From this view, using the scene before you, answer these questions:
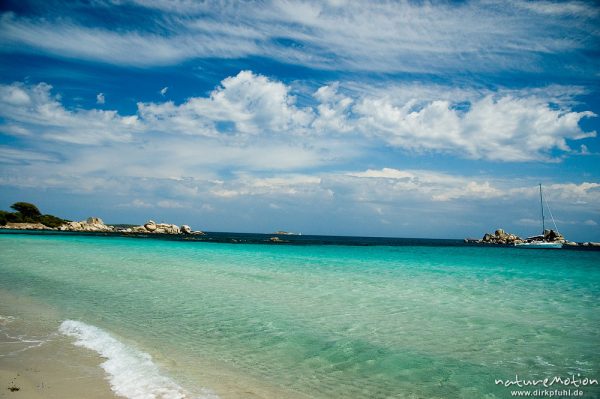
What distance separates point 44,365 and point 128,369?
5.05 feet

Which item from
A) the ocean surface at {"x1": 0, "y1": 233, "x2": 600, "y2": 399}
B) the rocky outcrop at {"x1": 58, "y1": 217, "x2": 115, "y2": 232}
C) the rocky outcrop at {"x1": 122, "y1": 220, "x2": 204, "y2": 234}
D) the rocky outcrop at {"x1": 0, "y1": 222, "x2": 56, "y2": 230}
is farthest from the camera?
the rocky outcrop at {"x1": 122, "y1": 220, "x2": 204, "y2": 234}

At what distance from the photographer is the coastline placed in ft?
18.1

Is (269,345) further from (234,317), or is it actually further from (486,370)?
(486,370)

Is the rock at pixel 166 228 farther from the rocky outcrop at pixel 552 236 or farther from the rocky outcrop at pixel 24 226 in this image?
the rocky outcrop at pixel 552 236

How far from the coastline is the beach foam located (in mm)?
179

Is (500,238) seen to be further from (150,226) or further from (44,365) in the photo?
(44,365)

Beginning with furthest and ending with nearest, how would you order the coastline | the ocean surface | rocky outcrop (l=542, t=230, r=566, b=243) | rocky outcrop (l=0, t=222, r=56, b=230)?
rocky outcrop (l=0, t=222, r=56, b=230)
rocky outcrop (l=542, t=230, r=566, b=243)
the ocean surface
the coastline

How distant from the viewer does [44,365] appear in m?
6.59

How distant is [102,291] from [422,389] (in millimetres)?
13179

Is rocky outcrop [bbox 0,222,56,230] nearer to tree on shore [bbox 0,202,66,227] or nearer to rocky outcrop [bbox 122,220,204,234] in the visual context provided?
tree on shore [bbox 0,202,66,227]

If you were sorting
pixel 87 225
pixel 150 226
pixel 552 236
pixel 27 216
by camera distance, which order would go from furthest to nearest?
1. pixel 150 226
2. pixel 87 225
3. pixel 27 216
4. pixel 552 236

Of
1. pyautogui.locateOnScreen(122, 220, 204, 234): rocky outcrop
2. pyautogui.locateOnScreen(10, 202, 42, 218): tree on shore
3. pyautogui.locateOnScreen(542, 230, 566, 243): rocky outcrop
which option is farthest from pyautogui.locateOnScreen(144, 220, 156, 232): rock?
pyautogui.locateOnScreen(542, 230, 566, 243): rocky outcrop

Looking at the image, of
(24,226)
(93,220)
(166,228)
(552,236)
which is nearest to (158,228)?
(166,228)

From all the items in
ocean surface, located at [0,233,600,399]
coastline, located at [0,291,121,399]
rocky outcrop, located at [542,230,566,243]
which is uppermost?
rocky outcrop, located at [542,230,566,243]
